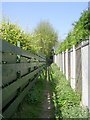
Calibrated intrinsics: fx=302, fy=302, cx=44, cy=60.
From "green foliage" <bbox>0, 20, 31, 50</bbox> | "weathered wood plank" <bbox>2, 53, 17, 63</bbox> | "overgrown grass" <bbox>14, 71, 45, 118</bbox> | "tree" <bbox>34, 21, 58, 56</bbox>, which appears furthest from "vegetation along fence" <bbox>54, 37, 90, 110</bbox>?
"tree" <bbox>34, 21, 58, 56</bbox>

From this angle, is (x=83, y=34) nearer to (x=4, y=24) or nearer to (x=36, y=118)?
(x=36, y=118)

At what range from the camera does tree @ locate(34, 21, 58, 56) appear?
46531 mm

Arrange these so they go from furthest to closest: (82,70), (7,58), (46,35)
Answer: (46,35) → (82,70) → (7,58)

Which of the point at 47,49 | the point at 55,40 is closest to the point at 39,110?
the point at 47,49

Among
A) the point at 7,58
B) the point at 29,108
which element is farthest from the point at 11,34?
the point at 7,58

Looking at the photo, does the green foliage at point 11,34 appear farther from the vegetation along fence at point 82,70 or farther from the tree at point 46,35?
the tree at point 46,35

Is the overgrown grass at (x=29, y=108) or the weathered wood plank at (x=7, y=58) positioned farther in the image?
the overgrown grass at (x=29, y=108)

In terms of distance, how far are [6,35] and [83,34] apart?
9.55 feet

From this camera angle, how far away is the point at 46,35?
49219 mm

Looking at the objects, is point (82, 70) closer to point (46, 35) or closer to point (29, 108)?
point (29, 108)

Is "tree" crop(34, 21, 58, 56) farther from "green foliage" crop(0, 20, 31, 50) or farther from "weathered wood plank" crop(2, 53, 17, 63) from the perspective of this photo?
"weathered wood plank" crop(2, 53, 17, 63)

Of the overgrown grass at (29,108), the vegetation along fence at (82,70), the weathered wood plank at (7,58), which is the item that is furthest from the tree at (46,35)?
the weathered wood plank at (7,58)

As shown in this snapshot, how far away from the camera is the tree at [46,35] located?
46.5 m

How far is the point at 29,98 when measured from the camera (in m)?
8.09
